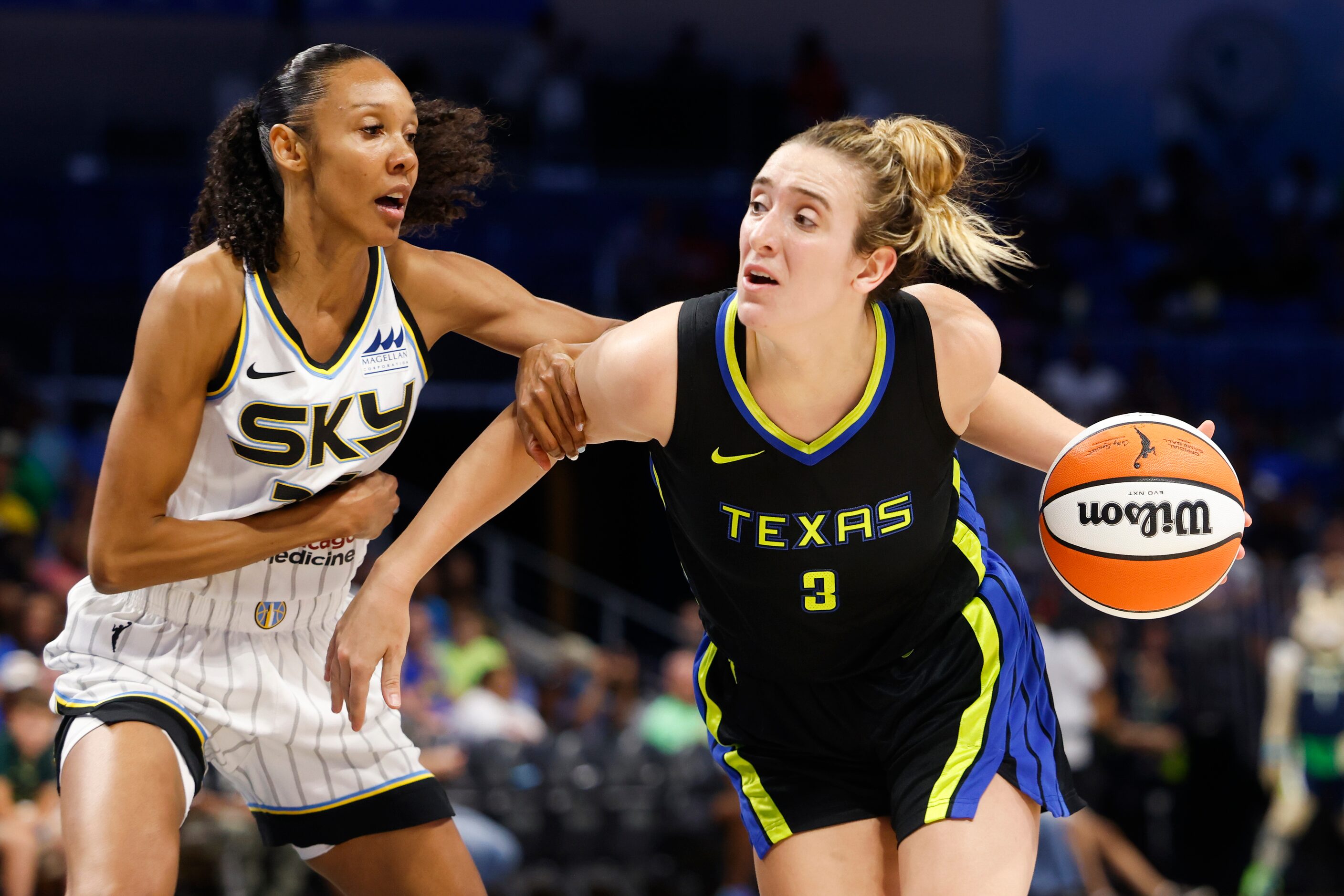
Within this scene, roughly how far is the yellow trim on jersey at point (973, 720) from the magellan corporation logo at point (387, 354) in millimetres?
1332

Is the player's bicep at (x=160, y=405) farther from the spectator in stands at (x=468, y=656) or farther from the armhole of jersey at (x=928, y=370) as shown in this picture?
the spectator in stands at (x=468, y=656)

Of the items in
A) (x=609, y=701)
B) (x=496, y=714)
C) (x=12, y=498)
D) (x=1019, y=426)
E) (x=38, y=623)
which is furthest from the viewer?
(x=609, y=701)

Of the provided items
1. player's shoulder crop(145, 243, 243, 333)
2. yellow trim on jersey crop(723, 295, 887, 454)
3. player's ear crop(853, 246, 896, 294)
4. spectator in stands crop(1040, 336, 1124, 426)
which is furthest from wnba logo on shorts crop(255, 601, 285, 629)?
spectator in stands crop(1040, 336, 1124, 426)

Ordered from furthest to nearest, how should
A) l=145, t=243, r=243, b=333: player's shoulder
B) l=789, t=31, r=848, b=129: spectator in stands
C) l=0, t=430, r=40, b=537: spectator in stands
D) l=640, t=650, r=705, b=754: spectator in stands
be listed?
l=789, t=31, r=848, b=129: spectator in stands
l=0, t=430, r=40, b=537: spectator in stands
l=640, t=650, r=705, b=754: spectator in stands
l=145, t=243, r=243, b=333: player's shoulder

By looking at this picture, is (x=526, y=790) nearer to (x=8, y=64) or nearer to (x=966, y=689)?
(x=966, y=689)

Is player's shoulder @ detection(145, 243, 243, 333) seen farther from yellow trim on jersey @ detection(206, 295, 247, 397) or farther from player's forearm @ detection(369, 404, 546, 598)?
player's forearm @ detection(369, 404, 546, 598)

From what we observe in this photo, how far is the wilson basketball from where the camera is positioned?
3.20m

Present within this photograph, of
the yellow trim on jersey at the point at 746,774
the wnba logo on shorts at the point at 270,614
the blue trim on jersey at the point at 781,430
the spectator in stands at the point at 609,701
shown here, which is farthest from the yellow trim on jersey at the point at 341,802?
the spectator in stands at the point at 609,701

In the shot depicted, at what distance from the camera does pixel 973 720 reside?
3061 mm

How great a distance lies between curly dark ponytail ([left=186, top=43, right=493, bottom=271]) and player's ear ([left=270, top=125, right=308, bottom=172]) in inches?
0.8

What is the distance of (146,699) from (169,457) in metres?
0.51

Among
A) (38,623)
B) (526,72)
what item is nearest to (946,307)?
(38,623)

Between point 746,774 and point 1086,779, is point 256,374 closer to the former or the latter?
point 746,774

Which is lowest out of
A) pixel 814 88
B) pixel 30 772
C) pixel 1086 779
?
pixel 1086 779
